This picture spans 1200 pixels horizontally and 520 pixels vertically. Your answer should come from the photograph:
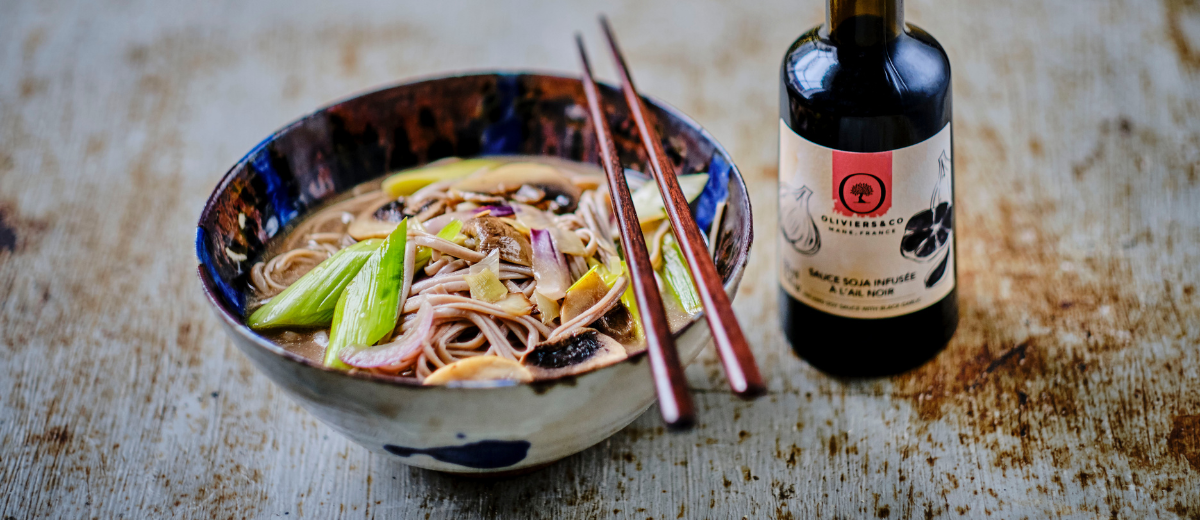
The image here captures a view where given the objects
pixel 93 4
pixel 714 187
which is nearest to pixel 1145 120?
pixel 714 187

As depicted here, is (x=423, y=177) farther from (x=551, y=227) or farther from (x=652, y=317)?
(x=652, y=317)

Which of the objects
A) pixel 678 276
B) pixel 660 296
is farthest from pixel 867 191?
pixel 660 296

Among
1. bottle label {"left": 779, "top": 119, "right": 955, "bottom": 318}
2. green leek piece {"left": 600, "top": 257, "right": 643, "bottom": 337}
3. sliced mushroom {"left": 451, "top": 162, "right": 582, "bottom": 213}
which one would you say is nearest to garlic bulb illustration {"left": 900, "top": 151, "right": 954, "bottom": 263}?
bottle label {"left": 779, "top": 119, "right": 955, "bottom": 318}

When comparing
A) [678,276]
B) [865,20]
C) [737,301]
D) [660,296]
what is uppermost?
[865,20]

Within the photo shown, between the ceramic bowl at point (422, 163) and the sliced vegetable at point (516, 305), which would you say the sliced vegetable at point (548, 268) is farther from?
the ceramic bowl at point (422, 163)

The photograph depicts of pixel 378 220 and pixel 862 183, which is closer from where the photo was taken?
pixel 862 183

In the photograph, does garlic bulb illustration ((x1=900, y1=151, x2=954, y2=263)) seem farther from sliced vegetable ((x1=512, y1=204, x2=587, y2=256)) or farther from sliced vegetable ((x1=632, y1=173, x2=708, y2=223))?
sliced vegetable ((x1=512, y1=204, x2=587, y2=256))

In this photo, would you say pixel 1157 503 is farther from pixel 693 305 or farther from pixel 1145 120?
pixel 1145 120
